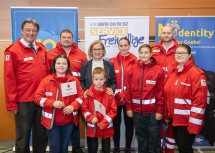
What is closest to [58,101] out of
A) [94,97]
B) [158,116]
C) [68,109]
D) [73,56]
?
[68,109]

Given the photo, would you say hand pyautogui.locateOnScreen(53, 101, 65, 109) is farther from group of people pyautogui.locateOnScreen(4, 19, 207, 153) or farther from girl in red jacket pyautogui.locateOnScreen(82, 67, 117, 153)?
girl in red jacket pyautogui.locateOnScreen(82, 67, 117, 153)

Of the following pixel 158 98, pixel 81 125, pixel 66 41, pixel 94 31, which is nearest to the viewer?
pixel 158 98

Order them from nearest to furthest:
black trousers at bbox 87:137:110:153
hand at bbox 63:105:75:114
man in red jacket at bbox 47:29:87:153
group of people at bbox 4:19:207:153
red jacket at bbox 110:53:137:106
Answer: group of people at bbox 4:19:207:153 < hand at bbox 63:105:75:114 < black trousers at bbox 87:137:110:153 < man in red jacket at bbox 47:29:87:153 < red jacket at bbox 110:53:137:106

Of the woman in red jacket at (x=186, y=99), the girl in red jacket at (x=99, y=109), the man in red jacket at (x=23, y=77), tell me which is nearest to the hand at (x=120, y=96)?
the girl in red jacket at (x=99, y=109)

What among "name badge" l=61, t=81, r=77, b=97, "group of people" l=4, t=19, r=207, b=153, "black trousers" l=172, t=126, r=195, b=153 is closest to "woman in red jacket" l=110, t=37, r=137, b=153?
"group of people" l=4, t=19, r=207, b=153

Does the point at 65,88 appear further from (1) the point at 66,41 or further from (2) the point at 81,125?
(2) the point at 81,125

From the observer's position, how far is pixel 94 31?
→ 13.2 feet

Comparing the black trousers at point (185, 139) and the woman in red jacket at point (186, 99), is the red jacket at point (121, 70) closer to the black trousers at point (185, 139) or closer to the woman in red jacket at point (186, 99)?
the woman in red jacket at point (186, 99)

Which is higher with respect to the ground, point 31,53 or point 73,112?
point 31,53

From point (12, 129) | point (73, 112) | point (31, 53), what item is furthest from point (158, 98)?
point (12, 129)

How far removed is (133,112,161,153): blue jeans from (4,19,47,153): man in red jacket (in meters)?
1.31

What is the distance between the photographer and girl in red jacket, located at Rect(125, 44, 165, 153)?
10.3ft

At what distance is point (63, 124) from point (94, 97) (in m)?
0.48

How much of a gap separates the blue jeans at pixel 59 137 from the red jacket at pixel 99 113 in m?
0.25
